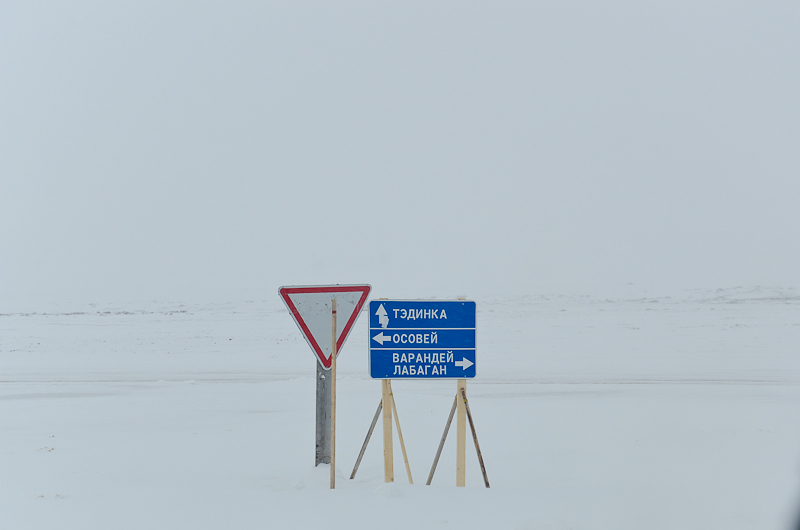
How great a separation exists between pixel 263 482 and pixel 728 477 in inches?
161

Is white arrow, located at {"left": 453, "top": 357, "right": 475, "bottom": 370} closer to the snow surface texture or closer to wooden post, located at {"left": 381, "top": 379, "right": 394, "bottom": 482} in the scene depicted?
wooden post, located at {"left": 381, "top": 379, "right": 394, "bottom": 482}

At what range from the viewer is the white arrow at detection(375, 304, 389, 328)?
4496mm

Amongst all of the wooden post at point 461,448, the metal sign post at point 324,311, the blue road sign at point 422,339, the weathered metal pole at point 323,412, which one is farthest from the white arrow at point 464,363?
the weathered metal pole at point 323,412

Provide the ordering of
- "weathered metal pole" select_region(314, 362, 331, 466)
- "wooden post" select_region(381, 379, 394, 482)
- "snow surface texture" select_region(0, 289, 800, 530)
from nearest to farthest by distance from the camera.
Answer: "snow surface texture" select_region(0, 289, 800, 530) → "wooden post" select_region(381, 379, 394, 482) → "weathered metal pole" select_region(314, 362, 331, 466)

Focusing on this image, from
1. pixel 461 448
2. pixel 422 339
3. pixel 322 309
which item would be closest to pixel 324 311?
pixel 322 309

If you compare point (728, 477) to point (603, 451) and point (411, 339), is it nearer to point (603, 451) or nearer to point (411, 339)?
point (603, 451)

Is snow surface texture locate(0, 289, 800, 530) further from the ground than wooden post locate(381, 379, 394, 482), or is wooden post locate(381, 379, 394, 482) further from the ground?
wooden post locate(381, 379, 394, 482)

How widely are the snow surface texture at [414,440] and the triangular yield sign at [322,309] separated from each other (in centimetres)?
110

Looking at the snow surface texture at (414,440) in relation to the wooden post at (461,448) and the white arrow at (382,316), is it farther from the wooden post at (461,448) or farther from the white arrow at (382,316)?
the white arrow at (382,316)

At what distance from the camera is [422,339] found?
454 cm

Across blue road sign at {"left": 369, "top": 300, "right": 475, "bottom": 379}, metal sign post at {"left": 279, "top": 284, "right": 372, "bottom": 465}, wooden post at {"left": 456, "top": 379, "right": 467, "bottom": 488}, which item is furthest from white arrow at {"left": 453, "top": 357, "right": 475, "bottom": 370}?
metal sign post at {"left": 279, "top": 284, "right": 372, "bottom": 465}

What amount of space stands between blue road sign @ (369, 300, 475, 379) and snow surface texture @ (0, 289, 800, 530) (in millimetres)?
882

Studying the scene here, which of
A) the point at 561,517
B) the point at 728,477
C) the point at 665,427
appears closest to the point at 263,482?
the point at 561,517

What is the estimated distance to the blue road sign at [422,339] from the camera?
4.50 meters
